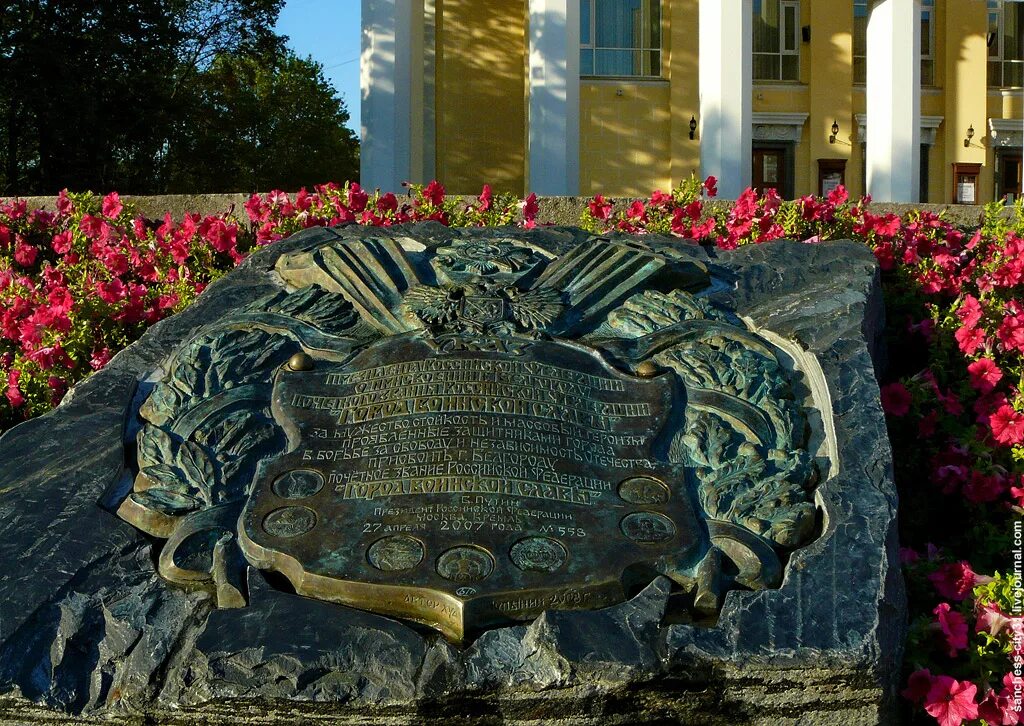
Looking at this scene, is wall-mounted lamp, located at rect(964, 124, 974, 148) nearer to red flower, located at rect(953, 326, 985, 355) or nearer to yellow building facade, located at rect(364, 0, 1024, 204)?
yellow building facade, located at rect(364, 0, 1024, 204)

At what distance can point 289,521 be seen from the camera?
279 centimetres

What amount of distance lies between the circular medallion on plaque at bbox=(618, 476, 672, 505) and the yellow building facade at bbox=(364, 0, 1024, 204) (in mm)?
17059

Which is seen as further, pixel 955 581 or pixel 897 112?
pixel 897 112

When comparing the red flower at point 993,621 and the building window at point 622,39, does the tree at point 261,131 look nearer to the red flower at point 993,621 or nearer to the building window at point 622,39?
the building window at point 622,39

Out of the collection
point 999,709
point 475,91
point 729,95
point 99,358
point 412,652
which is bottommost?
point 999,709

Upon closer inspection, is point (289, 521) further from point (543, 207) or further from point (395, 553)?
point (543, 207)

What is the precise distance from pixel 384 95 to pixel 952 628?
15.7m

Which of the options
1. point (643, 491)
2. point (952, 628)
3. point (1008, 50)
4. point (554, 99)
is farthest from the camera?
point (1008, 50)

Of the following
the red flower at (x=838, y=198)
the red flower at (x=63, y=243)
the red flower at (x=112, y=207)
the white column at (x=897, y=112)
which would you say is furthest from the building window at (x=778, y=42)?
the red flower at (x=63, y=243)

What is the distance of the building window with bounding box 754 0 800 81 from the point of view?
22203mm

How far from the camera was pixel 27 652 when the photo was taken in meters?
2.51

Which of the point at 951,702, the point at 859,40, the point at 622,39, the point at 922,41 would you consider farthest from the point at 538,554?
the point at 922,41

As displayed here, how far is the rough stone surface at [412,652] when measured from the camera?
240cm

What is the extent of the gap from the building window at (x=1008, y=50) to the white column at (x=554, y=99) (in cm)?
1010
